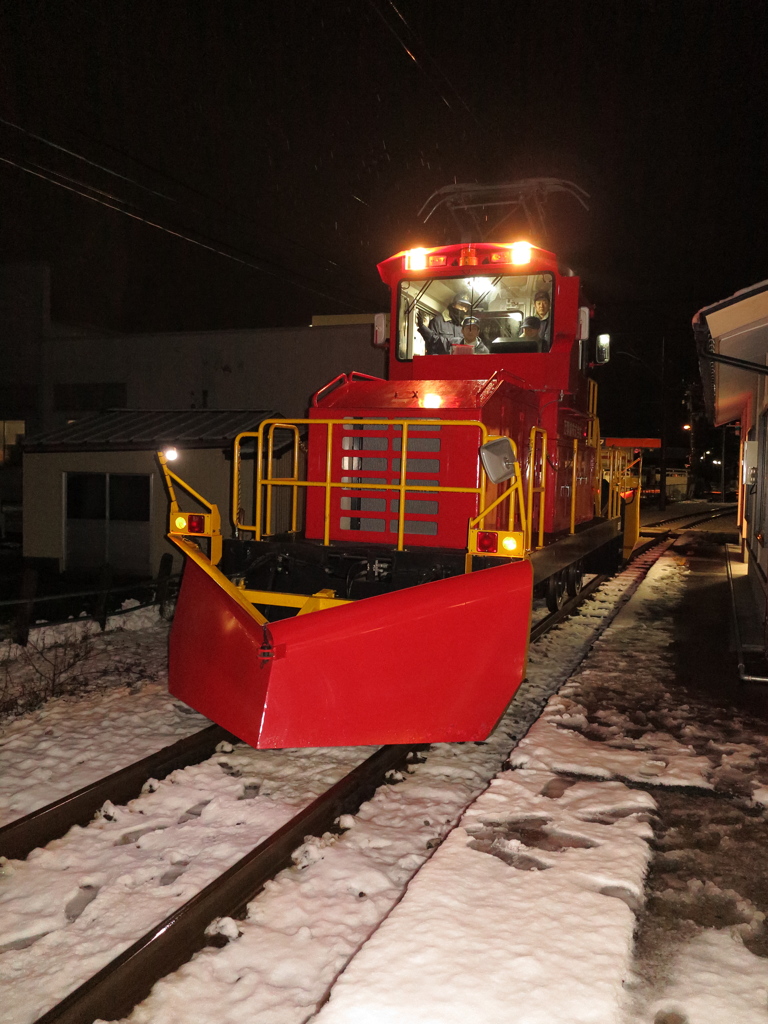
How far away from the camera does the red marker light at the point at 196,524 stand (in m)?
5.87

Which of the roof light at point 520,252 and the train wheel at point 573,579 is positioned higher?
the roof light at point 520,252

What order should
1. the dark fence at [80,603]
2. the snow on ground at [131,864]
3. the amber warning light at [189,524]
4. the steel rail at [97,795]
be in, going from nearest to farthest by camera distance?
the snow on ground at [131,864] < the steel rail at [97,795] < the amber warning light at [189,524] < the dark fence at [80,603]

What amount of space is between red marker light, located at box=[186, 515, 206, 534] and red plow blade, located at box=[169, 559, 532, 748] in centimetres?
121

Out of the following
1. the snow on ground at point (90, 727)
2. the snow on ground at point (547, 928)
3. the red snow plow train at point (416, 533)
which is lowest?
the snow on ground at point (90, 727)

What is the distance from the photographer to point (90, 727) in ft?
17.3

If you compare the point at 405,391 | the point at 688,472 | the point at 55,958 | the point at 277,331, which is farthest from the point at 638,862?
the point at 688,472

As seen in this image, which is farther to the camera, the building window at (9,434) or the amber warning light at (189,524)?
the building window at (9,434)

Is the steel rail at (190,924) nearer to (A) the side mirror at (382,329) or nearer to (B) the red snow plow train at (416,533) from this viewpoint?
(B) the red snow plow train at (416,533)

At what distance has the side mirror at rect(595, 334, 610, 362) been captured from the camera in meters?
7.93

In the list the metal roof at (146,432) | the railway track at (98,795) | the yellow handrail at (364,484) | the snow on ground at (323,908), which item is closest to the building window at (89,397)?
the metal roof at (146,432)

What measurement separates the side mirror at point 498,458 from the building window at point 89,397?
19366 millimetres

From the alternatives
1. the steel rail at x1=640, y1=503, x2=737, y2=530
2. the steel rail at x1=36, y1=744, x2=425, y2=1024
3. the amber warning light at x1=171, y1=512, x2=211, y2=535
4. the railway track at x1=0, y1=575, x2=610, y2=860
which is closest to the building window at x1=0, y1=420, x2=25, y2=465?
the steel rail at x1=640, y1=503, x2=737, y2=530

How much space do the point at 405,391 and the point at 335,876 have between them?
4.03m

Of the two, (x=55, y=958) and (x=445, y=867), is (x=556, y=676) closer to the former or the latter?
(x=445, y=867)
